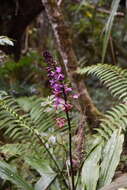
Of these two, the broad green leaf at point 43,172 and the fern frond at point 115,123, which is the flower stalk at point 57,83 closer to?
the broad green leaf at point 43,172

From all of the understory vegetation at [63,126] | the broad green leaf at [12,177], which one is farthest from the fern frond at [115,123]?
the broad green leaf at [12,177]

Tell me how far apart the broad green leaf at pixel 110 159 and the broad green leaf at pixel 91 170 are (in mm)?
32

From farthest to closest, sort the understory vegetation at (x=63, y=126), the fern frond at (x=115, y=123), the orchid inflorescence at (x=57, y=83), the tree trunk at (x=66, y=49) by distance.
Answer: the tree trunk at (x=66, y=49) < the fern frond at (x=115, y=123) < the understory vegetation at (x=63, y=126) < the orchid inflorescence at (x=57, y=83)

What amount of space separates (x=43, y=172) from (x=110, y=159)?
1.25 ft

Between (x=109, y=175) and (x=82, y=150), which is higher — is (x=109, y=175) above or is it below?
below

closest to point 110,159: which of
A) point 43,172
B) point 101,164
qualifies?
point 101,164

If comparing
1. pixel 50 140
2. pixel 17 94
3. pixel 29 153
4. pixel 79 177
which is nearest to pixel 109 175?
pixel 79 177

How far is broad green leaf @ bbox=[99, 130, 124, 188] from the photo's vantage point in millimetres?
1392

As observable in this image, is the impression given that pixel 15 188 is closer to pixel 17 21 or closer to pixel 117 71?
pixel 117 71

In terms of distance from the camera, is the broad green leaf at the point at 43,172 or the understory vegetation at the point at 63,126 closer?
the understory vegetation at the point at 63,126

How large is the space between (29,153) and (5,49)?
2.26 m

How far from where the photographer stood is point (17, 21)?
12.5 ft

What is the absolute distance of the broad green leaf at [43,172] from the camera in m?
1.58

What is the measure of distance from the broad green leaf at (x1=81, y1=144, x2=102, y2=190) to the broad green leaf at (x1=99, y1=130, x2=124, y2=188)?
3cm
